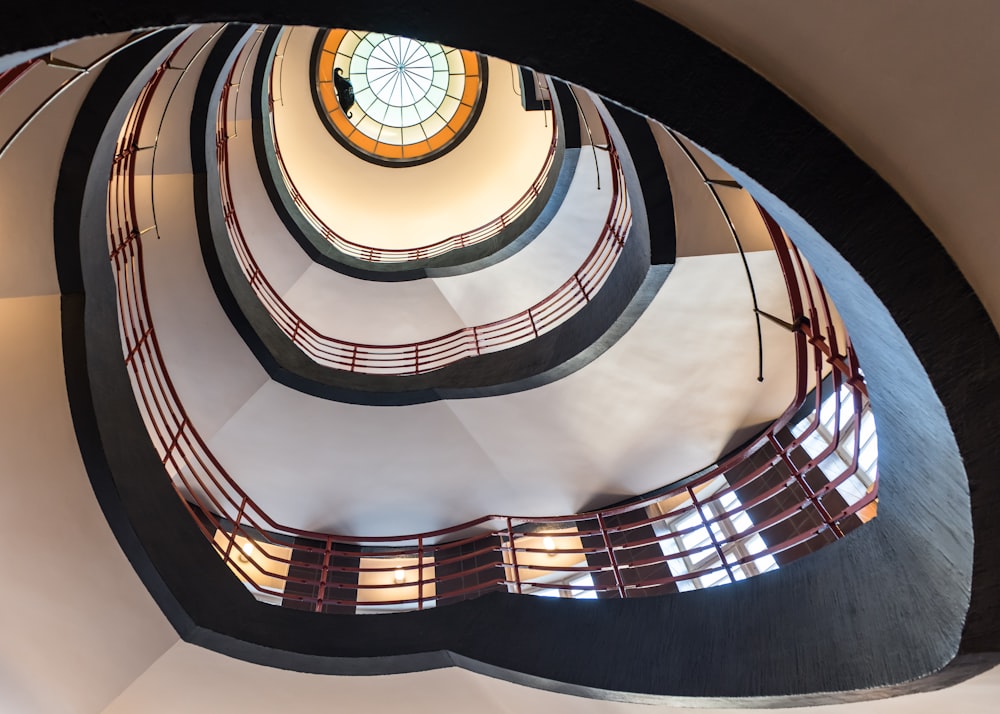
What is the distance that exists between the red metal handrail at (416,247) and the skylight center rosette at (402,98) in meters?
2.41

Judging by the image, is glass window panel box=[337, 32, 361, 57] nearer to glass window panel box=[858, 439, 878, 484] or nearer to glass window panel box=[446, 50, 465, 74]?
glass window panel box=[446, 50, 465, 74]

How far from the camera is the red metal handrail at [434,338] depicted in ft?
27.1

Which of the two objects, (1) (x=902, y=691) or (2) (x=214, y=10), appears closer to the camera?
(2) (x=214, y=10)

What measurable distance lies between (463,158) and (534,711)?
11.3 meters

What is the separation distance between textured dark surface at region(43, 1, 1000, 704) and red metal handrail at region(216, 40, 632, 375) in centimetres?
511

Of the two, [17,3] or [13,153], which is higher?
[13,153]

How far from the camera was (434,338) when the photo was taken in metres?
10.3

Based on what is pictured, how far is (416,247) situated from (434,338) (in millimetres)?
3427

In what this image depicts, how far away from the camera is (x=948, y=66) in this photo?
1.87m

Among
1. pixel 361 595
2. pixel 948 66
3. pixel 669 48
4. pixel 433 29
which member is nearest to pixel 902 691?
pixel 948 66

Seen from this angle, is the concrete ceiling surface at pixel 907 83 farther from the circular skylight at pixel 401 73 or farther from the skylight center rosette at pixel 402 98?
the circular skylight at pixel 401 73

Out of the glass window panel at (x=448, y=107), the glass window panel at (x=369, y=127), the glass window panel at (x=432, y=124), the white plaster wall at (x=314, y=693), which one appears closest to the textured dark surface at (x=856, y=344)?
the white plaster wall at (x=314, y=693)

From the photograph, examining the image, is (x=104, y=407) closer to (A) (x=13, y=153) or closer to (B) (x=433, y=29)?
(A) (x=13, y=153)

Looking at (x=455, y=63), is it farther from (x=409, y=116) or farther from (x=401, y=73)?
(x=409, y=116)
